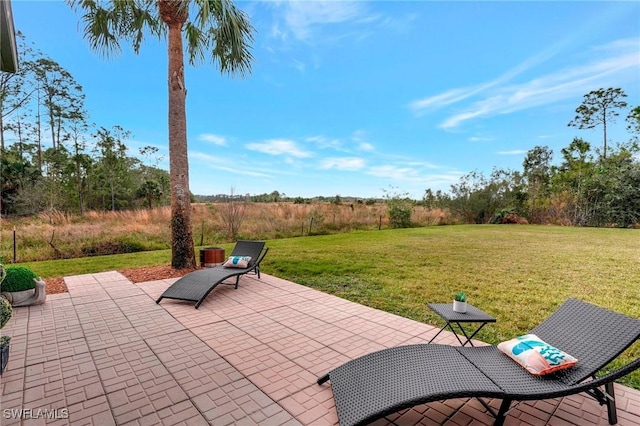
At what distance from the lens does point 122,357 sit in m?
2.84

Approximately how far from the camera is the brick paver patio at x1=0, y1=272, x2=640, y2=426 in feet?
6.75

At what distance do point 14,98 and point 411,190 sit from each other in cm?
1980

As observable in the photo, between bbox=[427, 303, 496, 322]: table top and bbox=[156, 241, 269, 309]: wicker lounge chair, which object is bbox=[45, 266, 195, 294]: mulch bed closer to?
bbox=[156, 241, 269, 309]: wicker lounge chair

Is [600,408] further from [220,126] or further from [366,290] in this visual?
[220,126]

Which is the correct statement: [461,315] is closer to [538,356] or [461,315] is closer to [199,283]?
[538,356]

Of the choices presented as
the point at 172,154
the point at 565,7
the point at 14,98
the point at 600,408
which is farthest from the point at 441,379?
the point at 14,98

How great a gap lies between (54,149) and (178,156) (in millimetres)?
16596

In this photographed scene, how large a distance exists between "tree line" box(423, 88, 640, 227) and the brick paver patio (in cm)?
1633

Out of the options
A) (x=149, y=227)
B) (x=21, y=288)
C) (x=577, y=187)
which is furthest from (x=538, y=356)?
(x=577, y=187)

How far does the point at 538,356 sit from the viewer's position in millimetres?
2020

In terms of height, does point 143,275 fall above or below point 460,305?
below

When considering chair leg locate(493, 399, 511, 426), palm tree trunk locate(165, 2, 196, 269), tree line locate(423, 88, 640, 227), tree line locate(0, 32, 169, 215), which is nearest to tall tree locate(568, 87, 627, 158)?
tree line locate(423, 88, 640, 227)

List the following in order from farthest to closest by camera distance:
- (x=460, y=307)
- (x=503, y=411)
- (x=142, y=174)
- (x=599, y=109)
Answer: (x=142, y=174)
(x=599, y=109)
(x=460, y=307)
(x=503, y=411)

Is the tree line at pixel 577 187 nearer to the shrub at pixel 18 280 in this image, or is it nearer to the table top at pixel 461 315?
the table top at pixel 461 315
